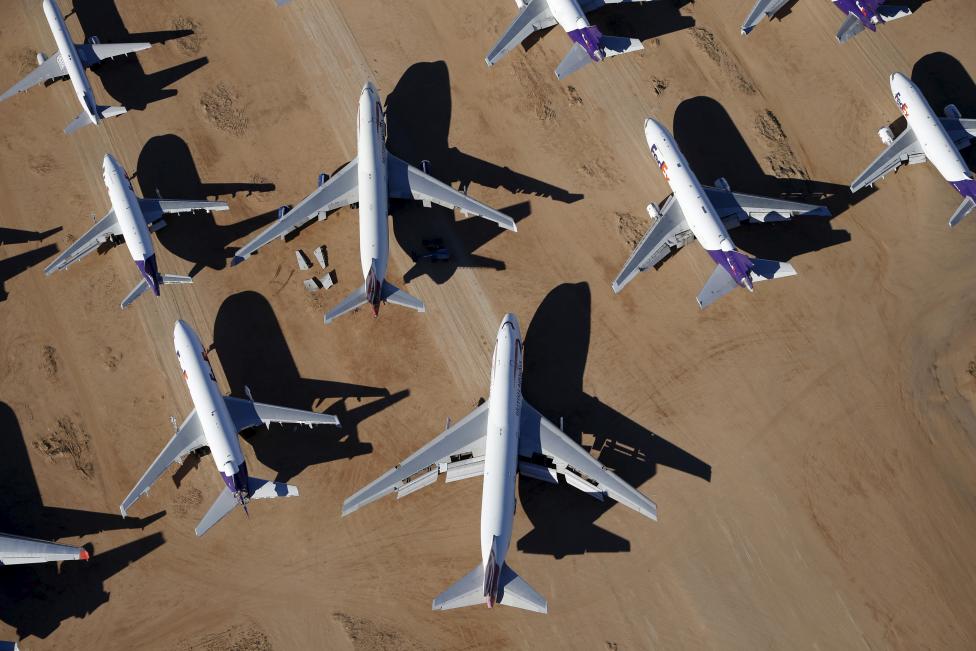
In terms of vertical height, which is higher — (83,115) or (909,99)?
(909,99)

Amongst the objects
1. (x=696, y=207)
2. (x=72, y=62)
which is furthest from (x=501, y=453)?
(x=72, y=62)

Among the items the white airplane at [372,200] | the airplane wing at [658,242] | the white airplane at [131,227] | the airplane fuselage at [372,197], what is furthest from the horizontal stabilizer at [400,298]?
the airplane wing at [658,242]

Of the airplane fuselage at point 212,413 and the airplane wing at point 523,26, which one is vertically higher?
the airplane wing at point 523,26

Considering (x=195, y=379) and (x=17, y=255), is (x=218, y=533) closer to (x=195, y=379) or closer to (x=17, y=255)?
(x=195, y=379)

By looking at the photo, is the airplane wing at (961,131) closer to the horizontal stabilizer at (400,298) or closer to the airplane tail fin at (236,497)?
the horizontal stabilizer at (400,298)

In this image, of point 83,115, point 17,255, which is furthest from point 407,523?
point 83,115

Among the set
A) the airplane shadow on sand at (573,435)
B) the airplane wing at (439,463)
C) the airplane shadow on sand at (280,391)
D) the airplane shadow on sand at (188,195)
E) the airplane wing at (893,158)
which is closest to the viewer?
the airplane wing at (439,463)

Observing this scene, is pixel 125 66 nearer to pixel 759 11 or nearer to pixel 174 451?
pixel 174 451
